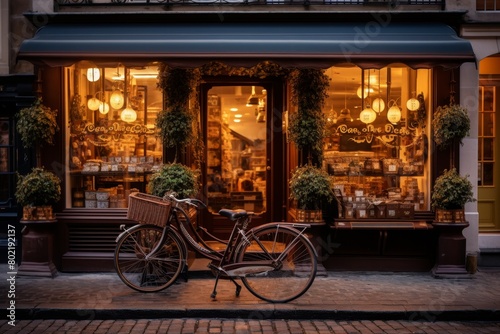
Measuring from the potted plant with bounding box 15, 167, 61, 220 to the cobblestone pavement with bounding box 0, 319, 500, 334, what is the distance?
250 cm

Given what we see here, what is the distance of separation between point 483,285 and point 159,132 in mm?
5466

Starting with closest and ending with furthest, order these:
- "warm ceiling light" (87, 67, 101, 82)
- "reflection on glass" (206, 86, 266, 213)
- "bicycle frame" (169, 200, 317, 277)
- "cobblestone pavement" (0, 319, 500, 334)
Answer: "cobblestone pavement" (0, 319, 500, 334) → "bicycle frame" (169, 200, 317, 277) → "warm ceiling light" (87, 67, 101, 82) → "reflection on glass" (206, 86, 266, 213)

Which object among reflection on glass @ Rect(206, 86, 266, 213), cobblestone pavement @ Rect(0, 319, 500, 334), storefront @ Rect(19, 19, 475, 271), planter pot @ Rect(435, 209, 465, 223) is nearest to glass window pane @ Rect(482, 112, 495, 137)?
storefront @ Rect(19, 19, 475, 271)

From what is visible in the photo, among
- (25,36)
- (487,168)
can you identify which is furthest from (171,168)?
(487,168)

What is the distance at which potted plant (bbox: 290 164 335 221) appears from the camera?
944cm

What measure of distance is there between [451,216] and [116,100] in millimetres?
5839

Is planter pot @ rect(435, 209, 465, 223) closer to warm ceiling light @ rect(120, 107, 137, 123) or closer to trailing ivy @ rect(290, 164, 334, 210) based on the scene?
trailing ivy @ rect(290, 164, 334, 210)

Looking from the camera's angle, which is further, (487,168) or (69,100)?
(487,168)

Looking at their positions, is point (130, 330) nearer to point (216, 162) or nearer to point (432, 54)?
point (216, 162)

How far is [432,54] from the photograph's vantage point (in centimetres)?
893

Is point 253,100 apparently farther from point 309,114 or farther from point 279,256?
point 279,256

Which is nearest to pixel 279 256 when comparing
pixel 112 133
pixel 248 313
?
pixel 248 313

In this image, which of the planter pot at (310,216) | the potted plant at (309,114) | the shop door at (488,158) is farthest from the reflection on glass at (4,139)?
the shop door at (488,158)

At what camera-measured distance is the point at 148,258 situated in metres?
8.26
